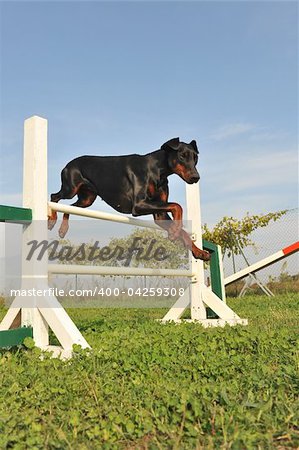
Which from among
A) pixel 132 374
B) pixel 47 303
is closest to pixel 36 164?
pixel 47 303

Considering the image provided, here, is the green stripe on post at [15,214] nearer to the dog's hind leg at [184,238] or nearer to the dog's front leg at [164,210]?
the dog's front leg at [164,210]

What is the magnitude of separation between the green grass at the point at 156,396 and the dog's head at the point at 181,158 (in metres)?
1.31

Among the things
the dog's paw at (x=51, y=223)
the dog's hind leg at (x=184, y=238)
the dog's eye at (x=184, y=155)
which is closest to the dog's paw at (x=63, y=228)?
the dog's paw at (x=51, y=223)

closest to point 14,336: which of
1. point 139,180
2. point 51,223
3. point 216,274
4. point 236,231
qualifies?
point 51,223

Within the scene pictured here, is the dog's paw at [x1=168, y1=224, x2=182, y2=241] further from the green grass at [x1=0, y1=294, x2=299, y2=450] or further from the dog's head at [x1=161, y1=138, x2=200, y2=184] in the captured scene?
the green grass at [x1=0, y1=294, x2=299, y2=450]

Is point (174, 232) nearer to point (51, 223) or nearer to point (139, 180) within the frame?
point (139, 180)

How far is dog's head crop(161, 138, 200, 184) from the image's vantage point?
330cm

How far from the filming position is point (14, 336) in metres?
2.47

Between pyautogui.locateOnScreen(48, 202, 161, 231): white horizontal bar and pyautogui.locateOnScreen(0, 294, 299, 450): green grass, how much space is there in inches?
34.5

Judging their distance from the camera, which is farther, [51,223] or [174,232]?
[174,232]

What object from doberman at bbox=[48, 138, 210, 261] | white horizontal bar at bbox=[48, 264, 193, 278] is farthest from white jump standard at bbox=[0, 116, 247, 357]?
doberman at bbox=[48, 138, 210, 261]

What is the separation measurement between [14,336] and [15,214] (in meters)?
0.71

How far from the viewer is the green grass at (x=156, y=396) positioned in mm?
1291

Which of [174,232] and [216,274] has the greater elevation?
[216,274]
